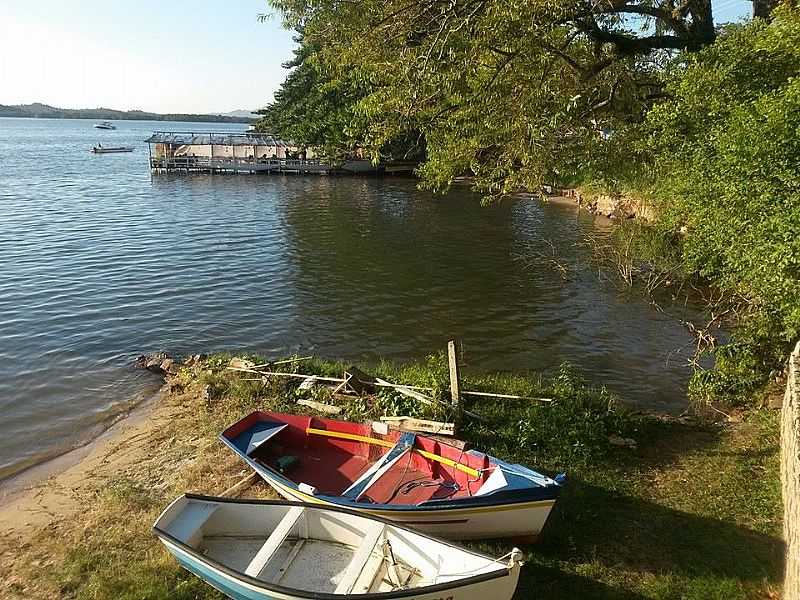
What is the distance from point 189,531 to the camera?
7656mm

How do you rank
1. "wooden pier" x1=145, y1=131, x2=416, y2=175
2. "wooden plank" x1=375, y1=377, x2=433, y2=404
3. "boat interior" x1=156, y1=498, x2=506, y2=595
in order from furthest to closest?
"wooden pier" x1=145, y1=131, x2=416, y2=175
"wooden plank" x1=375, y1=377, x2=433, y2=404
"boat interior" x1=156, y1=498, x2=506, y2=595

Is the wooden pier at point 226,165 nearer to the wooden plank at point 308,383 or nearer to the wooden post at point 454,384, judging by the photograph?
the wooden plank at point 308,383

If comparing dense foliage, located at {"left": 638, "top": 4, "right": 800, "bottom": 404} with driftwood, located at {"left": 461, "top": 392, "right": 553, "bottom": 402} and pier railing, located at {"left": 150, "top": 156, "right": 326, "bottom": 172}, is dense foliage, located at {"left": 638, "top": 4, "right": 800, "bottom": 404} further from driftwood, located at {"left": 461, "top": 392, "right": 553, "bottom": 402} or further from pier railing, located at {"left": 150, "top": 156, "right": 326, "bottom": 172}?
pier railing, located at {"left": 150, "top": 156, "right": 326, "bottom": 172}

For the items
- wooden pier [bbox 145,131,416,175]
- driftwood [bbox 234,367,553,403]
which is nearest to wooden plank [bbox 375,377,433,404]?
driftwood [bbox 234,367,553,403]

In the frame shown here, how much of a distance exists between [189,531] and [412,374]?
653cm

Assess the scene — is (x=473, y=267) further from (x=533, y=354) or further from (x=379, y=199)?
(x=379, y=199)

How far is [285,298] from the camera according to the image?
72.6ft

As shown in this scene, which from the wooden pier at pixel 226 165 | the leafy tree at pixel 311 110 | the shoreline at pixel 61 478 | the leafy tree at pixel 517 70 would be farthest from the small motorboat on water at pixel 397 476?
the wooden pier at pixel 226 165

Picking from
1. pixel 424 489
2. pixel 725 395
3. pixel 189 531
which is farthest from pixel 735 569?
pixel 189 531

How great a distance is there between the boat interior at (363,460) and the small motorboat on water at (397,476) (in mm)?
16

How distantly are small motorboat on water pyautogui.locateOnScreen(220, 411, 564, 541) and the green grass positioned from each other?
68 cm

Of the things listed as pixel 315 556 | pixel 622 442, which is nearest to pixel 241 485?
pixel 315 556

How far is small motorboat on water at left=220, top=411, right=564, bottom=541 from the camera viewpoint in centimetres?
781

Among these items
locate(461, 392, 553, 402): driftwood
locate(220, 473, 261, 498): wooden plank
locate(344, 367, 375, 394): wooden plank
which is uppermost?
locate(461, 392, 553, 402): driftwood
